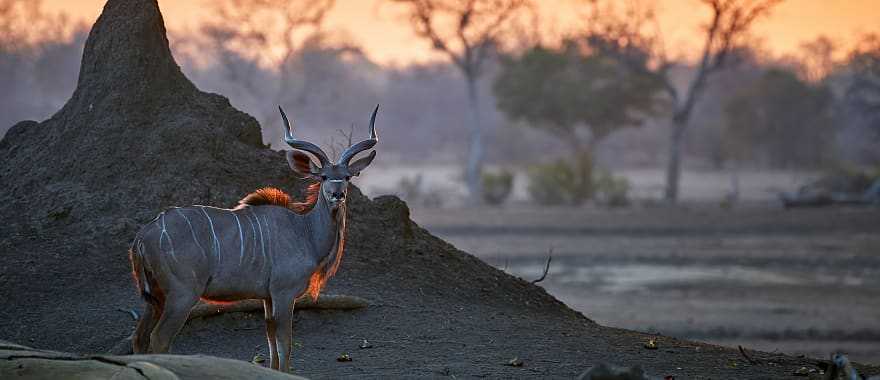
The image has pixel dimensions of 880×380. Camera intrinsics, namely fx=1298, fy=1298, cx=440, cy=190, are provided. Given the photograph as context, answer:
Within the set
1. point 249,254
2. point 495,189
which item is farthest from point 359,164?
point 495,189

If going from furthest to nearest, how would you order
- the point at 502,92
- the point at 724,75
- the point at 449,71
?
the point at 449,71 → the point at 724,75 → the point at 502,92

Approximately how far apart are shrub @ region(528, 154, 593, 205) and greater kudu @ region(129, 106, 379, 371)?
26.5 m

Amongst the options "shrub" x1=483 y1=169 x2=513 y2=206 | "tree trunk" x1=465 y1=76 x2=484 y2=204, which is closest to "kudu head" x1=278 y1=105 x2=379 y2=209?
"shrub" x1=483 y1=169 x2=513 y2=206

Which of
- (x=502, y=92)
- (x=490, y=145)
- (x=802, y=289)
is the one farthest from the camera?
(x=490, y=145)

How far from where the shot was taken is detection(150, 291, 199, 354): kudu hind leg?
24.0 ft

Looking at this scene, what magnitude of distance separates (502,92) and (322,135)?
20133mm

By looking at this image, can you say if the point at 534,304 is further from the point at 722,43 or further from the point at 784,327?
the point at 722,43

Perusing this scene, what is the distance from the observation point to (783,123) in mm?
49031

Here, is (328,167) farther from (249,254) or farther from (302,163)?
(249,254)

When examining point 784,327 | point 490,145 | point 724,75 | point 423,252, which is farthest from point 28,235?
point 724,75

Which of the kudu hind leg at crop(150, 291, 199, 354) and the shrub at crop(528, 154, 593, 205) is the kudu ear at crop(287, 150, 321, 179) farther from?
the shrub at crop(528, 154, 593, 205)

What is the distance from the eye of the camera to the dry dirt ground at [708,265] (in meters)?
14.7

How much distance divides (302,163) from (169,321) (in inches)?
53.7

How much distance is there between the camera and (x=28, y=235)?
9.95m
